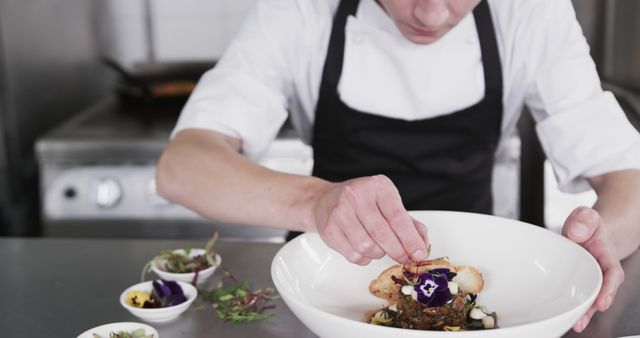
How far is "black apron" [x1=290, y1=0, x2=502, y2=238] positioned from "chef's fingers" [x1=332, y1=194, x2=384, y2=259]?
0.76 meters

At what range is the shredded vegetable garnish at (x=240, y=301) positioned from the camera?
1.33 meters

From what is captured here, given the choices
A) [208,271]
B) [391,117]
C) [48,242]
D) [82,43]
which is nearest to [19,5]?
[82,43]

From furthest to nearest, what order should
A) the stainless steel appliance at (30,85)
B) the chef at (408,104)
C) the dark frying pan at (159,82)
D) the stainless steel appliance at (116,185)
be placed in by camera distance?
the dark frying pan at (159,82) < the stainless steel appliance at (30,85) < the stainless steel appliance at (116,185) < the chef at (408,104)

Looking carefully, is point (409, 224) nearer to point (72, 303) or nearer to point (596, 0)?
point (72, 303)

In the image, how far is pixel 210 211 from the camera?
1.53m

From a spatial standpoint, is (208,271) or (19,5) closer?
(208,271)

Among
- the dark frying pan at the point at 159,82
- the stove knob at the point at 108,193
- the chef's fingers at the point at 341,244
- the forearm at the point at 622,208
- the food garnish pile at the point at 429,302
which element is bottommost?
the stove knob at the point at 108,193

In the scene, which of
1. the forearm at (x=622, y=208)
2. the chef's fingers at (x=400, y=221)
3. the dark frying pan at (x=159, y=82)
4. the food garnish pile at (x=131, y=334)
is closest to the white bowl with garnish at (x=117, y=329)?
the food garnish pile at (x=131, y=334)

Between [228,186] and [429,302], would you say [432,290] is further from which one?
[228,186]

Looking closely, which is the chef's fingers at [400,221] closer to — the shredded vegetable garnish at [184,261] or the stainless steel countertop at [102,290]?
the stainless steel countertop at [102,290]

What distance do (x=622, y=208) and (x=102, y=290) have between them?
3.22ft

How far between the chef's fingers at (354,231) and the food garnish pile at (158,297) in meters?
0.33

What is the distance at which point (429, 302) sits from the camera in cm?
111

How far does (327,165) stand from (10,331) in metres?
0.91
